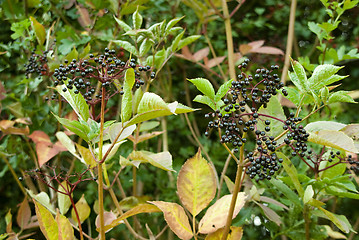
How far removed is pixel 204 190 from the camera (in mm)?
622

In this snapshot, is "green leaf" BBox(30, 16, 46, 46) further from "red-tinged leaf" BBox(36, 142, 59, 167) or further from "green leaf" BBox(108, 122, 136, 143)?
"green leaf" BBox(108, 122, 136, 143)

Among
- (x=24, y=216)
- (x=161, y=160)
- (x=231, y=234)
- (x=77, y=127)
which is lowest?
(x=24, y=216)

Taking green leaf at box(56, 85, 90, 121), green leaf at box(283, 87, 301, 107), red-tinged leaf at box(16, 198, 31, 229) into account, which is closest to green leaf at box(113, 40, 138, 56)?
green leaf at box(56, 85, 90, 121)

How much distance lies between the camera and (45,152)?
951mm

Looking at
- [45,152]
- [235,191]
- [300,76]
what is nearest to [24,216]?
[45,152]

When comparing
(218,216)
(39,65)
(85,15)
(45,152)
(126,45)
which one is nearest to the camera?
(218,216)

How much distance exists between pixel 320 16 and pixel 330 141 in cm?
170

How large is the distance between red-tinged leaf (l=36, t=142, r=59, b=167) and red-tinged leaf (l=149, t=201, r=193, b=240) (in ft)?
1.50

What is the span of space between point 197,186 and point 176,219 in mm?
65

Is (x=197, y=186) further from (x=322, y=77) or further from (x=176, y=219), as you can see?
(x=322, y=77)

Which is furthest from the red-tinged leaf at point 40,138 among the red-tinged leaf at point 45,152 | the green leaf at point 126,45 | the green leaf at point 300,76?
the green leaf at point 300,76

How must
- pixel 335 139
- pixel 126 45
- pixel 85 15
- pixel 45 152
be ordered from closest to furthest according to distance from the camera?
1. pixel 335 139
2. pixel 126 45
3. pixel 45 152
4. pixel 85 15

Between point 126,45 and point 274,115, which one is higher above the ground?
point 126,45

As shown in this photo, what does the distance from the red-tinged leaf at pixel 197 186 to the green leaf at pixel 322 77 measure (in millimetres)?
218
